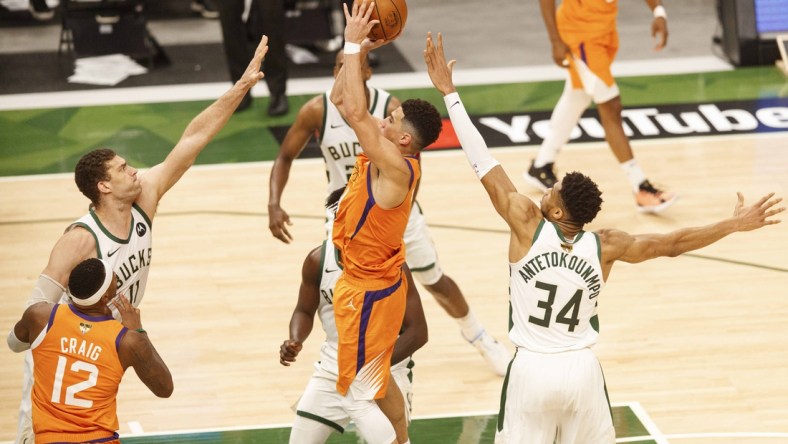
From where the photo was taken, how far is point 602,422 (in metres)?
5.09

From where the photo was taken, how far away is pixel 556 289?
16.5 ft

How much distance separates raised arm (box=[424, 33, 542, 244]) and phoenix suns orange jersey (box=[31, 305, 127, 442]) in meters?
1.64

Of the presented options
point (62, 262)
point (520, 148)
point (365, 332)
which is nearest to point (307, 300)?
point (365, 332)

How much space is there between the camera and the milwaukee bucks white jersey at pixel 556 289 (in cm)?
502

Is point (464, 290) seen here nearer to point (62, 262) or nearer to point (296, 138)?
point (296, 138)

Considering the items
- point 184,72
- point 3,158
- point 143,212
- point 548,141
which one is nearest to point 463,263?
point 548,141

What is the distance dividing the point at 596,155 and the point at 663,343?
3.43m

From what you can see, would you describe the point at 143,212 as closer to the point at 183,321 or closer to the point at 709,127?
the point at 183,321

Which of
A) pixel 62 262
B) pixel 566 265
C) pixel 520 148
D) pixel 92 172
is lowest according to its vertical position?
pixel 520 148

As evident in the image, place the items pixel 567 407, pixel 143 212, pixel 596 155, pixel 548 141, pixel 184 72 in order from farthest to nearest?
pixel 184 72 < pixel 596 155 < pixel 548 141 < pixel 143 212 < pixel 567 407

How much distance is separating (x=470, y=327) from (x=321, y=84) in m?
5.98

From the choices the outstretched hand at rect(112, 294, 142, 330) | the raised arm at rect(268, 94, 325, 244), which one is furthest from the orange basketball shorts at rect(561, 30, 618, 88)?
the outstretched hand at rect(112, 294, 142, 330)

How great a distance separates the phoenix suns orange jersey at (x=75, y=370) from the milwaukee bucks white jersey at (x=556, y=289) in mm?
1633

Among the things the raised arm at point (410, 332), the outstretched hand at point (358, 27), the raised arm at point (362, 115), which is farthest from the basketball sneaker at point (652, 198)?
the outstretched hand at point (358, 27)
